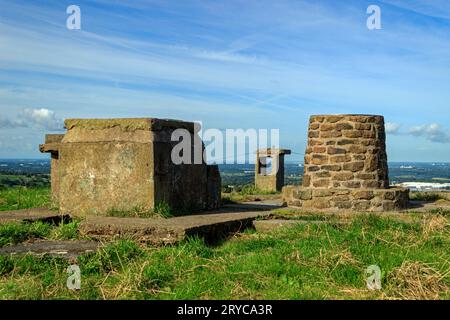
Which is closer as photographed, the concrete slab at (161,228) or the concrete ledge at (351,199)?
the concrete slab at (161,228)

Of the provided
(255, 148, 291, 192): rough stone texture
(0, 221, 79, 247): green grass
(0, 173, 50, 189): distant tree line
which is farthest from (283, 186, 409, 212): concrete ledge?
(255, 148, 291, 192): rough stone texture

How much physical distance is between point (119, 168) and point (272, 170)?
40.6ft

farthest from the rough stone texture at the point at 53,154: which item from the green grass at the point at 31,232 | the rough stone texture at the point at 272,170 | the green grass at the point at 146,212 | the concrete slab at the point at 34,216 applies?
the rough stone texture at the point at 272,170

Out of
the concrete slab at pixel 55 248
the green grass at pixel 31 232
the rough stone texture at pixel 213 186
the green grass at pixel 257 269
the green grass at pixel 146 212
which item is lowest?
the green grass at pixel 257 269

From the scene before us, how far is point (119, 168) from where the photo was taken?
25.7 ft

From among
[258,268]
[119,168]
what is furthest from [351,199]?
[258,268]

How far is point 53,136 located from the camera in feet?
36.7

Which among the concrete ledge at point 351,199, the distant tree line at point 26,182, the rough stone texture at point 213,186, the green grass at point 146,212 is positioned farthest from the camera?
the distant tree line at point 26,182

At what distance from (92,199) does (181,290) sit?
3802mm

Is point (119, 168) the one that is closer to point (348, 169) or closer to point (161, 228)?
point (161, 228)

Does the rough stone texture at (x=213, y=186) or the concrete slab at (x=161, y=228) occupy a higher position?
the rough stone texture at (x=213, y=186)

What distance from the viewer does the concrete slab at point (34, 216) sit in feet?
24.4

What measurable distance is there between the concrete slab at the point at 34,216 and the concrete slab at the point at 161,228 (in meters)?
0.89

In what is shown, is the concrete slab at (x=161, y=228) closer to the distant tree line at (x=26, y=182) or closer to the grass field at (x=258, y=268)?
the grass field at (x=258, y=268)
